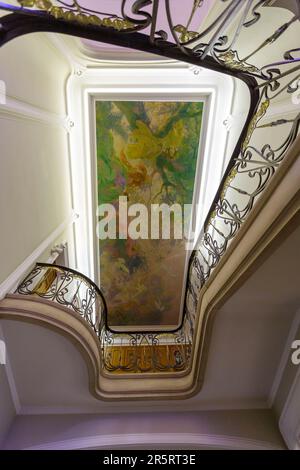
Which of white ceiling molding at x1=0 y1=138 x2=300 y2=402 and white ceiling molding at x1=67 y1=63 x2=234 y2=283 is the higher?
white ceiling molding at x1=67 y1=63 x2=234 y2=283

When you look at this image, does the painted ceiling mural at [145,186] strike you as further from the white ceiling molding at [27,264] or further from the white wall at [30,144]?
the white ceiling molding at [27,264]

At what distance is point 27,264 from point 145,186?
8.43 ft

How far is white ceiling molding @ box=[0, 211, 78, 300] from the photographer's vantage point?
2.61 metres

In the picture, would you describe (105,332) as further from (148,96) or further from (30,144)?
(148,96)

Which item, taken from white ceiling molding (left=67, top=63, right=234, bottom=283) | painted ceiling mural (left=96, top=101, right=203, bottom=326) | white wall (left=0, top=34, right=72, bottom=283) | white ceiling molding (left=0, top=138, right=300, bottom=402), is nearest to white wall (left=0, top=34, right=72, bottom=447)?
white wall (left=0, top=34, right=72, bottom=283)

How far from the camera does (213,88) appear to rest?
389 centimetres

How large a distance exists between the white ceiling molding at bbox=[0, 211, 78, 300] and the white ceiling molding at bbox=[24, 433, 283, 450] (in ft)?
7.28

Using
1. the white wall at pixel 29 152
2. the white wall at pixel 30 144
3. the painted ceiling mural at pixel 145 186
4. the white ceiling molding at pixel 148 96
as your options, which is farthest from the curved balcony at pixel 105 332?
the white ceiling molding at pixel 148 96

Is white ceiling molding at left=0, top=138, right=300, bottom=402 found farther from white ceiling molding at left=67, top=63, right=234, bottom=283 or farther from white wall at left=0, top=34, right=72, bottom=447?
white ceiling molding at left=67, top=63, right=234, bottom=283

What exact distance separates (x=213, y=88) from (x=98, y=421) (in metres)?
5.29

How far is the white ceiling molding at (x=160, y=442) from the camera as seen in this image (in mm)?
3182

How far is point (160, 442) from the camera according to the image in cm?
322
